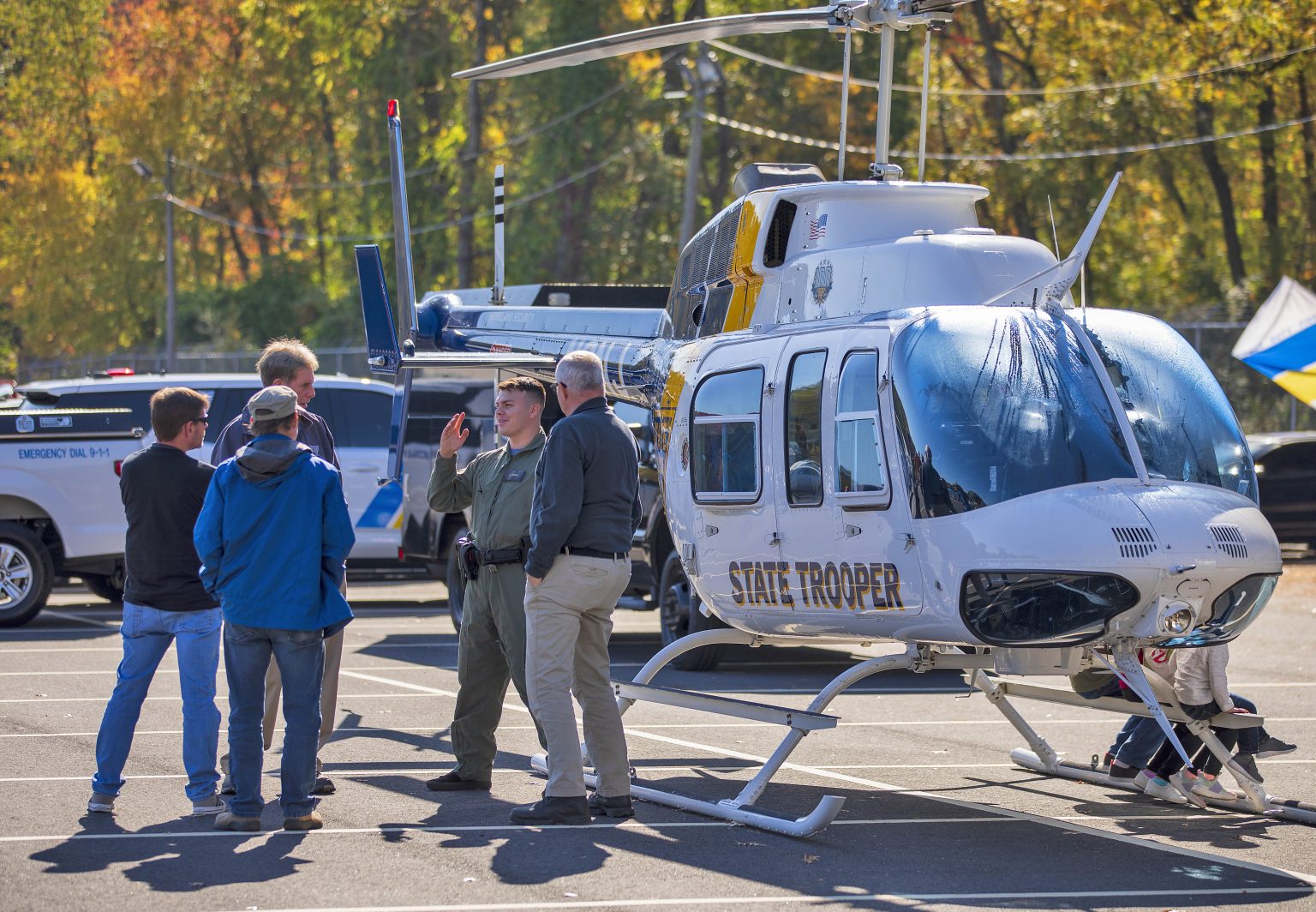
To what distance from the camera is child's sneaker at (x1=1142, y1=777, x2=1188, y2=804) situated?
805 centimetres

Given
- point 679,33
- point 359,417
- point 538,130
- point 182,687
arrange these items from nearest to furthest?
point 182,687, point 679,33, point 359,417, point 538,130

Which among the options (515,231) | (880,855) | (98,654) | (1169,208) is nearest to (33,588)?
(98,654)

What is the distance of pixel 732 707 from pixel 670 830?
0.77 m

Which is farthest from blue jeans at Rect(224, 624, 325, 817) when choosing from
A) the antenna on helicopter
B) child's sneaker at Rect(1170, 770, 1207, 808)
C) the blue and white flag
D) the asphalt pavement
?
the blue and white flag

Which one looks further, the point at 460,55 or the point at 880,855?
the point at 460,55

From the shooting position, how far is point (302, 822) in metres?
7.00

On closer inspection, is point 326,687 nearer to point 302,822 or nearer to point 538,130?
point 302,822

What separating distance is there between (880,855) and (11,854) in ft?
11.4

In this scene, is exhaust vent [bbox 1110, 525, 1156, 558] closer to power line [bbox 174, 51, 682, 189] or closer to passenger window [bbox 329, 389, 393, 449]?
passenger window [bbox 329, 389, 393, 449]

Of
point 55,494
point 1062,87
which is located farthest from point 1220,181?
point 55,494

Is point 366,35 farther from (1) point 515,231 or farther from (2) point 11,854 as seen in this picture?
(2) point 11,854

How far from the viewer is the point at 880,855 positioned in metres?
6.76

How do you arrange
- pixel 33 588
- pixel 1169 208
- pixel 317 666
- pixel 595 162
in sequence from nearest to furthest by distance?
pixel 317 666 < pixel 33 588 < pixel 595 162 < pixel 1169 208

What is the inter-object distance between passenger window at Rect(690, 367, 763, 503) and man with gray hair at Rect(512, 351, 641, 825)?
81cm
